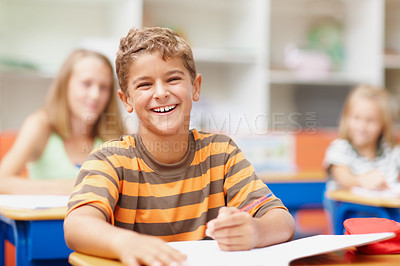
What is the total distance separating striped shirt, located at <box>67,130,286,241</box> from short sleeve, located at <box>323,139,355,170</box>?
1.36 m

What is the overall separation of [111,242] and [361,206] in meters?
1.24

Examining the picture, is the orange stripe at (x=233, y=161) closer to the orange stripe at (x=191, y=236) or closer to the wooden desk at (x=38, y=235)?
the orange stripe at (x=191, y=236)

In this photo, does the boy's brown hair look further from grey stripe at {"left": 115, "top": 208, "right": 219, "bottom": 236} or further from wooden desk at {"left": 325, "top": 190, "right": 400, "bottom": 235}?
wooden desk at {"left": 325, "top": 190, "right": 400, "bottom": 235}

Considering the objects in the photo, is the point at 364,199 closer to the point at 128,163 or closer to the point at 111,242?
the point at 128,163

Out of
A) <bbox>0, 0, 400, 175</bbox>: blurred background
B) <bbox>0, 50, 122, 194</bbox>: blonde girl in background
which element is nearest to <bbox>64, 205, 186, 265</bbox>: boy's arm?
<bbox>0, 50, 122, 194</bbox>: blonde girl in background

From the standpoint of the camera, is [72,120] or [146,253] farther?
[72,120]

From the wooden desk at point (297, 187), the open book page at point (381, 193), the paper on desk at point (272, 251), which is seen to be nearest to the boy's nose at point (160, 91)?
the paper on desk at point (272, 251)

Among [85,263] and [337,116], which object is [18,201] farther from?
[337,116]

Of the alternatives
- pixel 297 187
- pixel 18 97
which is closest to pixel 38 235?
pixel 297 187

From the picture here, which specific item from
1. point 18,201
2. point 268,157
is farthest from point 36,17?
point 18,201

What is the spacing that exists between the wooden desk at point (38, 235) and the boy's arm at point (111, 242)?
12.9 inches

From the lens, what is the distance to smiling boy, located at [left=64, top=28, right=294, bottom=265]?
94 cm

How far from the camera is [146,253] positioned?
64cm

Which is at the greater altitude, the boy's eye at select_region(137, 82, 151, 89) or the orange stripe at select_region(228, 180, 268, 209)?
the boy's eye at select_region(137, 82, 151, 89)
